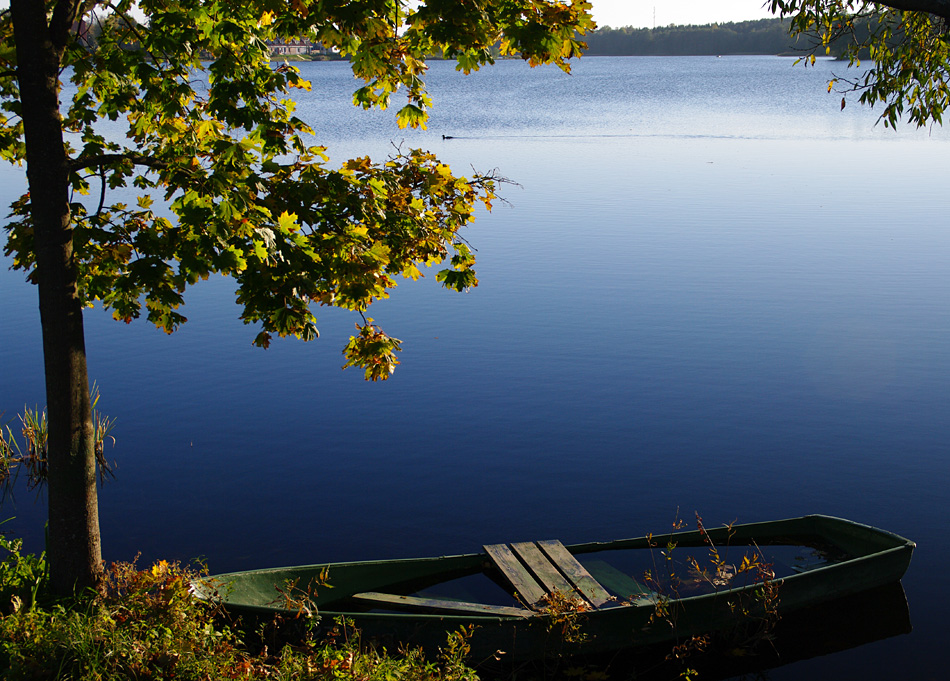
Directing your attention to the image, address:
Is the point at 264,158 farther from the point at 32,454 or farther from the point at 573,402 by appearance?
the point at 573,402

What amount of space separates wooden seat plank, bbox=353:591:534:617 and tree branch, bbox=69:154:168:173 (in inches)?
179

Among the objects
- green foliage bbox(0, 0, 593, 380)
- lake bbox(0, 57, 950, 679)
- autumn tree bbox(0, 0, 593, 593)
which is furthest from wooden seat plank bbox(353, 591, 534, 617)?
autumn tree bbox(0, 0, 593, 593)

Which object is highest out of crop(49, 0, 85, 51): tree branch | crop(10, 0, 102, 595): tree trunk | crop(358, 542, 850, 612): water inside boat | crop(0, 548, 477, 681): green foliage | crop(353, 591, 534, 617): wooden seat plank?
crop(49, 0, 85, 51): tree branch

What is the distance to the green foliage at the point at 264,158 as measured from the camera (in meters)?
6.84

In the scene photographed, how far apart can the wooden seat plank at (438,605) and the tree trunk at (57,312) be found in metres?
2.62

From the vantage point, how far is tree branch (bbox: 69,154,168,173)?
7.37 meters

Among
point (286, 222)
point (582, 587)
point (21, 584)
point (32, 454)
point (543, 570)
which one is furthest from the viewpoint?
point (32, 454)

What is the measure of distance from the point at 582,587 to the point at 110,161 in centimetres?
592

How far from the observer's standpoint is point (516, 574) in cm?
892

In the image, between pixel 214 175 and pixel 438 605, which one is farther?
pixel 438 605

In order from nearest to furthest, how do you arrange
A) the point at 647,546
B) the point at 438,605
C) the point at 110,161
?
the point at 110,161 → the point at 438,605 → the point at 647,546

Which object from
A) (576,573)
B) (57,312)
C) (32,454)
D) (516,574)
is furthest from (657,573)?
(32,454)

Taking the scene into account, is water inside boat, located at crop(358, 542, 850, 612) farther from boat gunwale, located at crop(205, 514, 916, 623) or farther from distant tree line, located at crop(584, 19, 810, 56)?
distant tree line, located at crop(584, 19, 810, 56)

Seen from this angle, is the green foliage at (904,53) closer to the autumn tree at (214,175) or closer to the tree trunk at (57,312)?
the autumn tree at (214,175)
